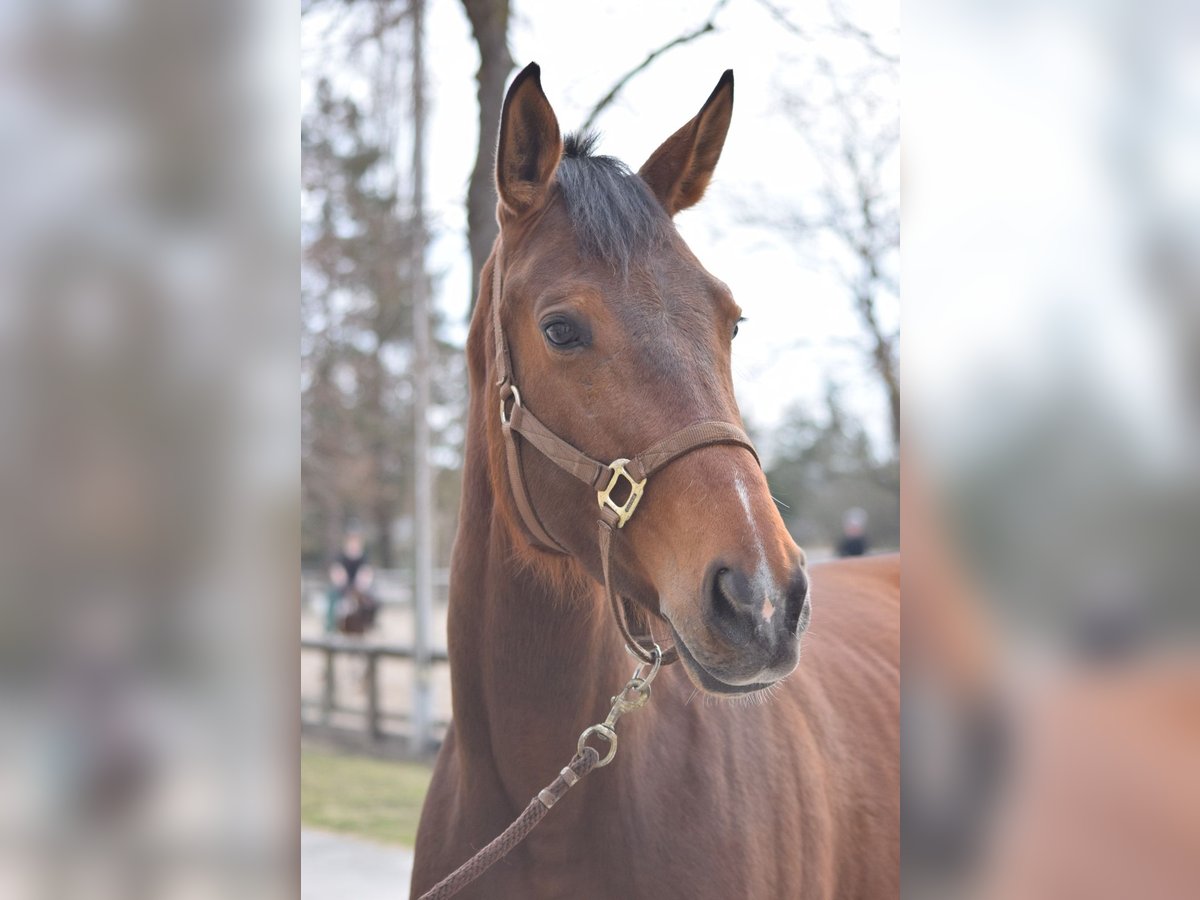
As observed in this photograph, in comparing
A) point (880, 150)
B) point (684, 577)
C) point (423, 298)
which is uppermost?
point (880, 150)

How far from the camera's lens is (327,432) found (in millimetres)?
16203

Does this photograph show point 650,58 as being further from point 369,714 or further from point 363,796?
point 369,714

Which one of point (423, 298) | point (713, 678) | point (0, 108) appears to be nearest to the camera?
point (0, 108)

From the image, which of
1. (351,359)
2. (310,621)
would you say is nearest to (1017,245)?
(351,359)

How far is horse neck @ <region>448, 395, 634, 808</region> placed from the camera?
7.72ft

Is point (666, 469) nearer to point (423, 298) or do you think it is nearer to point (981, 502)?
point (981, 502)

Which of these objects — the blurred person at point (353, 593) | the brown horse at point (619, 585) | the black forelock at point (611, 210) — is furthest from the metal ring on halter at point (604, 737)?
the blurred person at point (353, 593)

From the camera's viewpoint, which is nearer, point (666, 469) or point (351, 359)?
point (666, 469)

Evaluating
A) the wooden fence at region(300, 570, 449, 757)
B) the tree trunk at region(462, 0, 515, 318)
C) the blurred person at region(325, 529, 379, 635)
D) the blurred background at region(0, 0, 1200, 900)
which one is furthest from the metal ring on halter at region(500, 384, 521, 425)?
the blurred person at region(325, 529, 379, 635)

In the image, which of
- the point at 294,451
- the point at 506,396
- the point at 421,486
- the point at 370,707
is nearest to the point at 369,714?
the point at 370,707

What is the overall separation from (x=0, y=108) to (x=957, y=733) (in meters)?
0.82

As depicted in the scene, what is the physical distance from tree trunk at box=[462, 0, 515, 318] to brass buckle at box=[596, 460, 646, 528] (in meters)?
3.27

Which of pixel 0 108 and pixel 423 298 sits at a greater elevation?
pixel 423 298

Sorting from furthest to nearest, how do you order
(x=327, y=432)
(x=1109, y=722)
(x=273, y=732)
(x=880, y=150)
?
(x=327, y=432)
(x=880, y=150)
(x=273, y=732)
(x=1109, y=722)
